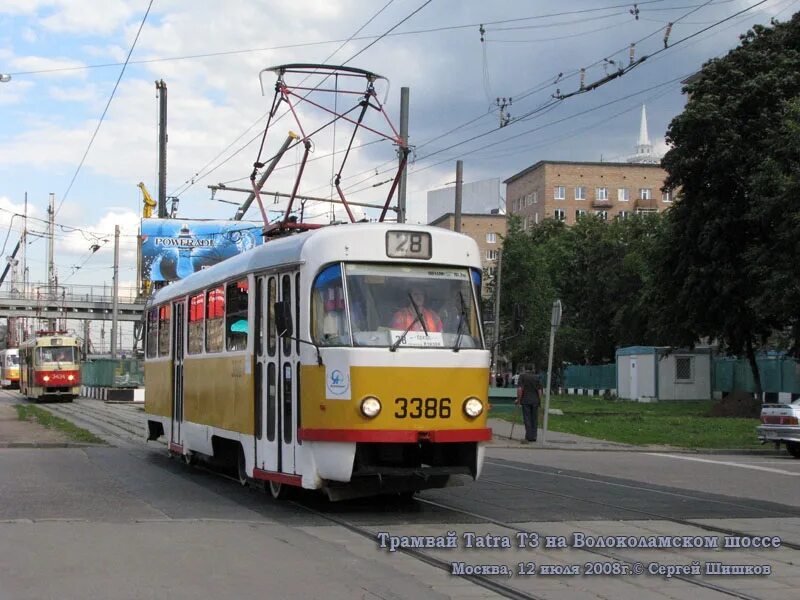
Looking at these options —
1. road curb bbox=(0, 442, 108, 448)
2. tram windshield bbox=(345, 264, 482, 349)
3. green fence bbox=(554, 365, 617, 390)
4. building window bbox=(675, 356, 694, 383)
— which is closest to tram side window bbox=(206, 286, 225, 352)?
tram windshield bbox=(345, 264, 482, 349)

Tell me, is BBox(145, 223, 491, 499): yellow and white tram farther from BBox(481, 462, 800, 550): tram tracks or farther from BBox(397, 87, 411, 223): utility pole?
BBox(397, 87, 411, 223): utility pole

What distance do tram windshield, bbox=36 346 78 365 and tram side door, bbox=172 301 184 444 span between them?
38.3m

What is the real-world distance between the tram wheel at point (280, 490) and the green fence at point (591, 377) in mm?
52223

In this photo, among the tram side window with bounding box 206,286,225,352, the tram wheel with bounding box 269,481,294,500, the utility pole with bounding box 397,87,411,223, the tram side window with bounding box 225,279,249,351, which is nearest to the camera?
the tram wheel with bounding box 269,481,294,500

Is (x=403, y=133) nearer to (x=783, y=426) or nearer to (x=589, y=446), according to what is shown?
(x=589, y=446)

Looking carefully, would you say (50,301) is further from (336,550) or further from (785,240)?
(336,550)

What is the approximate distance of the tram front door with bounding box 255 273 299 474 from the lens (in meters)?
11.4

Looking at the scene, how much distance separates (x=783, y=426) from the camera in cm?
2256

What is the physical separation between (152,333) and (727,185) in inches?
1034

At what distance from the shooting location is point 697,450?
78.7ft

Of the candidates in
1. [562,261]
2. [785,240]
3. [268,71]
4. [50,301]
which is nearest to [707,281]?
[785,240]

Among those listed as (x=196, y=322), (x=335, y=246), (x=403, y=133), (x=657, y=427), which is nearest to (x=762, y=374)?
(x=657, y=427)

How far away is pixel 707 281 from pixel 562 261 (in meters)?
38.5

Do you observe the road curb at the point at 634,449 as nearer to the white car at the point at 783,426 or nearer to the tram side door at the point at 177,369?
the white car at the point at 783,426
